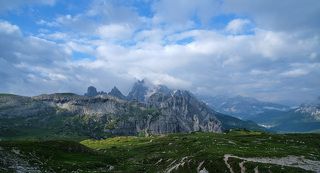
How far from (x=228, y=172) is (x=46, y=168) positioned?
51012 mm

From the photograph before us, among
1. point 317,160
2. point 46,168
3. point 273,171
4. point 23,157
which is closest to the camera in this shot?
point 273,171

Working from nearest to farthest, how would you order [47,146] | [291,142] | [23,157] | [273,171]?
[273,171] < [23,157] < [47,146] < [291,142]

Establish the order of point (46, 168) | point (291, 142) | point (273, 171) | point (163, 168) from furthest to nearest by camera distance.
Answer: point (291, 142)
point (163, 168)
point (46, 168)
point (273, 171)

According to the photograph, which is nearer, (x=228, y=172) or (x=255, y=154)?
(x=228, y=172)

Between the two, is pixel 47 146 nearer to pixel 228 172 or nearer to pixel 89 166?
pixel 89 166

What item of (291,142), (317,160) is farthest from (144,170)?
(291,142)

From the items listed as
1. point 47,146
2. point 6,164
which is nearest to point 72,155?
point 47,146

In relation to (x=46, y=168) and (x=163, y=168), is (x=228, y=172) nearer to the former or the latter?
(x=163, y=168)

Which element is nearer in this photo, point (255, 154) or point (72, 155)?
point (255, 154)

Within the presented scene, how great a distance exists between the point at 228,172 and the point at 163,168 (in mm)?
30839

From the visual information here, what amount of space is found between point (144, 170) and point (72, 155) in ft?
95.7

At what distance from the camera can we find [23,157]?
113 metres

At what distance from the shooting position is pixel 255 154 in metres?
125

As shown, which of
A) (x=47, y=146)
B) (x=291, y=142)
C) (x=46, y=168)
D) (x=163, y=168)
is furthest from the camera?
(x=291, y=142)
